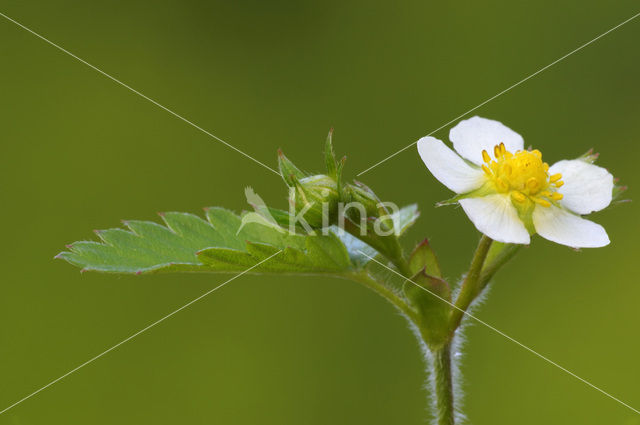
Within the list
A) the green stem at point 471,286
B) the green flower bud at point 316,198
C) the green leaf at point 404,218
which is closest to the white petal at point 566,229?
the green stem at point 471,286

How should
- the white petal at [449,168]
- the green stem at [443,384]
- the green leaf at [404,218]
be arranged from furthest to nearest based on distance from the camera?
1. the green leaf at [404,218]
2. the white petal at [449,168]
3. the green stem at [443,384]

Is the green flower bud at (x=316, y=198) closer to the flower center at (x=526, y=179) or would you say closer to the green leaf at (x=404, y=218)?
the green leaf at (x=404, y=218)

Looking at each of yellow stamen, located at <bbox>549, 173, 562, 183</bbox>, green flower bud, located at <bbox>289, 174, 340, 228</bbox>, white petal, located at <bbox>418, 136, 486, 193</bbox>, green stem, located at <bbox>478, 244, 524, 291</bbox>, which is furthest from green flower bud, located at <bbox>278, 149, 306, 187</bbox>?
yellow stamen, located at <bbox>549, 173, 562, 183</bbox>

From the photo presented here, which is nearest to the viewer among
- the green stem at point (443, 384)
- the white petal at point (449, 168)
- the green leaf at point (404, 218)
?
the green stem at point (443, 384)

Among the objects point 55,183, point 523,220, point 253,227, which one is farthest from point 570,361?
point 55,183

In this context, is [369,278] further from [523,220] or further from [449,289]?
[523,220]

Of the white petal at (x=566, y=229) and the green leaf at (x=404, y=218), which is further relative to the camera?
the green leaf at (x=404, y=218)

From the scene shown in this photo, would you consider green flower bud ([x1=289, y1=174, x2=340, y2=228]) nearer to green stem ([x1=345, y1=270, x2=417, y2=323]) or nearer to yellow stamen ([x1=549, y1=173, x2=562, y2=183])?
green stem ([x1=345, y1=270, x2=417, y2=323])
